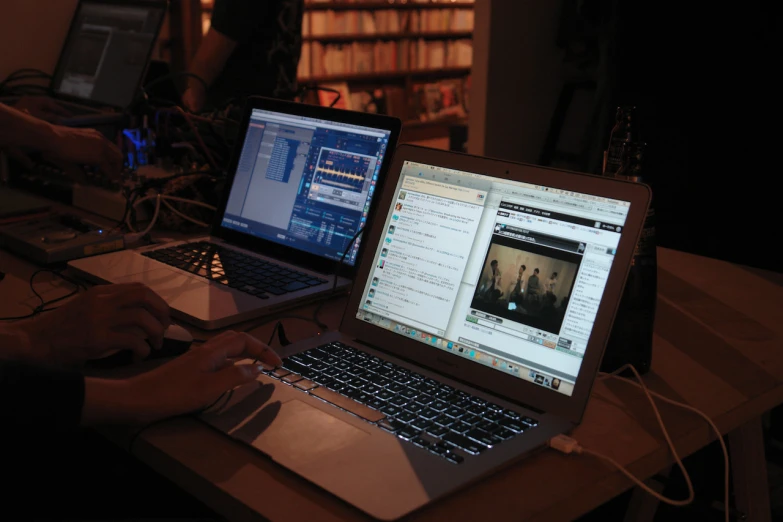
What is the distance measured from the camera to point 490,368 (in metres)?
0.91

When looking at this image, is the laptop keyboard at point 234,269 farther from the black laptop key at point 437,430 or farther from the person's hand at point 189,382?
the black laptop key at point 437,430

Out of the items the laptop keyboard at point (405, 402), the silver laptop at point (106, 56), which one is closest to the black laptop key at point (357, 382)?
the laptop keyboard at point (405, 402)

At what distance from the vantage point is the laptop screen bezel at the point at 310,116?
4.10 feet

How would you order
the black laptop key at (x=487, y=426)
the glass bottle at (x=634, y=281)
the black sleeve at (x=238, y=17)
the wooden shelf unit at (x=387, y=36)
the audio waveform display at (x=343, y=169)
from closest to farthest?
1. the black laptop key at (x=487, y=426)
2. the glass bottle at (x=634, y=281)
3. the audio waveform display at (x=343, y=169)
4. the black sleeve at (x=238, y=17)
5. the wooden shelf unit at (x=387, y=36)

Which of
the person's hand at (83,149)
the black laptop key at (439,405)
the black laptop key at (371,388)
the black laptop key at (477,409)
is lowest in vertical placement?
the black laptop key at (371,388)

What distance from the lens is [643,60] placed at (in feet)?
8.45

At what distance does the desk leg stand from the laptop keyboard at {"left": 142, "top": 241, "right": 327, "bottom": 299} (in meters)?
0.72

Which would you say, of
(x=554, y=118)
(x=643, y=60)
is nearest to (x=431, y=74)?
(x=554, y=118)

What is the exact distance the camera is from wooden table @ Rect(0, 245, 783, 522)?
2.33ft

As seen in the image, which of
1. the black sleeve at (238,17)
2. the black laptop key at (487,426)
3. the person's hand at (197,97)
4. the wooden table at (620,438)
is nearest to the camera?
the wooden table at (620,438)

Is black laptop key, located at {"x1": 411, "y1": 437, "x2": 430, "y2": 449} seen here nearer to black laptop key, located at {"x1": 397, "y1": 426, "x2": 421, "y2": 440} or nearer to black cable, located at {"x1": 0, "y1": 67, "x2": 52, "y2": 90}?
black laptop key, located at {"x1": 397, "y1": 426, "x2": 421, "y2": 440}

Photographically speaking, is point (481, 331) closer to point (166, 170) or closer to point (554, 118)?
point (166, 170)

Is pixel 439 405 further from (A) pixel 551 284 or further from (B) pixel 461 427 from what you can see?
(A) pixel 551 284

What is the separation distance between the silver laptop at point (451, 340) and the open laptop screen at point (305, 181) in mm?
228
